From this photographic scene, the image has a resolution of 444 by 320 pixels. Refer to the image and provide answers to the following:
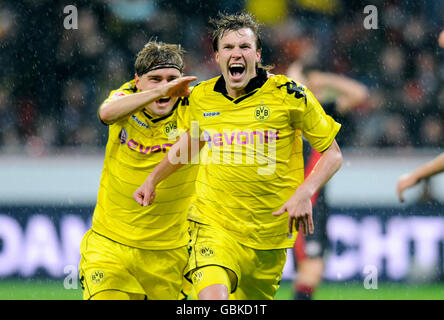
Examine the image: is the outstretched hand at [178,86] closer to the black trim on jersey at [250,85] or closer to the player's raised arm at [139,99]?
the player's raised arm at [139,99]

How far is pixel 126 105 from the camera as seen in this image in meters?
5.28

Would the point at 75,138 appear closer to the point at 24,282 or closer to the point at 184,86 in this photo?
the point at 24,282

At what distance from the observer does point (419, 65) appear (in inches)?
430

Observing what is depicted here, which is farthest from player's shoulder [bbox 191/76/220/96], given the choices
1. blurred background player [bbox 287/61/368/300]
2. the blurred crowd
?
the blurred crowd

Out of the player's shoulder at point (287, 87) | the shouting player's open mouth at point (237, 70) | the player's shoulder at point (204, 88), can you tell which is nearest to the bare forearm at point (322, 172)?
the player's shoulder at point (287, 87)

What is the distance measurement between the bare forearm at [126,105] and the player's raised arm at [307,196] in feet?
3.35

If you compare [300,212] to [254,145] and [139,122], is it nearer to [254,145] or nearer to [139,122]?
[254,145]

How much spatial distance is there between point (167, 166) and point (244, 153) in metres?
0.50

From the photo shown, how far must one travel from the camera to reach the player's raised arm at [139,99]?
16.8 ft

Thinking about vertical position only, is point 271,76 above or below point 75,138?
below

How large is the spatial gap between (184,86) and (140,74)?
69 centimetres

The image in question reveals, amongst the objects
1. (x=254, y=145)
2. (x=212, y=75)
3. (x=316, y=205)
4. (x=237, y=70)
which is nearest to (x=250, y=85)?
(x=237, y=70)

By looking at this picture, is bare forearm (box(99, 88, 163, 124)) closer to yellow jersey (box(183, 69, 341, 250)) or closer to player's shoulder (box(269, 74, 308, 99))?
yellow jersey (box(183, 69, 341, 250))
